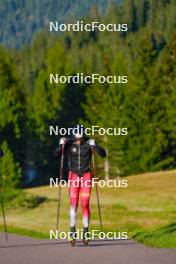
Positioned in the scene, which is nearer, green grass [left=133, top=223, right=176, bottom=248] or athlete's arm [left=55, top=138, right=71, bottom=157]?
green grass [left=133, top=223, right=176, bottom=248]

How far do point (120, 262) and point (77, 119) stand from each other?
261 ft

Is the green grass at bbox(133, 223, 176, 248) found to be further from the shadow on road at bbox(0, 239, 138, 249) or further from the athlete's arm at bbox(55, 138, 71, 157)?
the athlete's arm at bbox(55, 138, 71, 157)

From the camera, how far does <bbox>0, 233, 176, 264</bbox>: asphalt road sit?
12.2 m

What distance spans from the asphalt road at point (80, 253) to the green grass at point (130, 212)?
2.67 ft

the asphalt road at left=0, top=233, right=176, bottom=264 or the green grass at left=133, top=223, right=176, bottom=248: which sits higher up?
the green grass at left=133, top=223, right=176, bottom=248

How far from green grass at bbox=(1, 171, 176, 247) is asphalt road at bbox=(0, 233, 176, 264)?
815 millimetres

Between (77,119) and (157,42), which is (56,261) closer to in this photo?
(77,119)

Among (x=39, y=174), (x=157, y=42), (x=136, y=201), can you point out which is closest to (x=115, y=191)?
(x=136, y=201)

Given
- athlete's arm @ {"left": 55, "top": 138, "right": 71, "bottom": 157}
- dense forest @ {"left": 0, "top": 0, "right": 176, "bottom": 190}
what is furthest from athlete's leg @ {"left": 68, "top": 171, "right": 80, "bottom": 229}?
dense forest @ {"left": 0, "top": 0, "right": 176, "bottom": 190}

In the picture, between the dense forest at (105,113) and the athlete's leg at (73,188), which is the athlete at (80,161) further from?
the dense forest at (105,113)

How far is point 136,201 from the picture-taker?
42.0 metres

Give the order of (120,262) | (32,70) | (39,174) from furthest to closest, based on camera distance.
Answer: (32,70) → (39,174) → (120,262)

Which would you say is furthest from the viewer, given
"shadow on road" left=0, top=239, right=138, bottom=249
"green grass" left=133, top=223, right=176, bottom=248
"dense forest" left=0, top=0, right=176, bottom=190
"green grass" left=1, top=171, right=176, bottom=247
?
"dense forest" left=0, top=0, right=176, bottom=190

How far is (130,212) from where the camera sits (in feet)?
108
